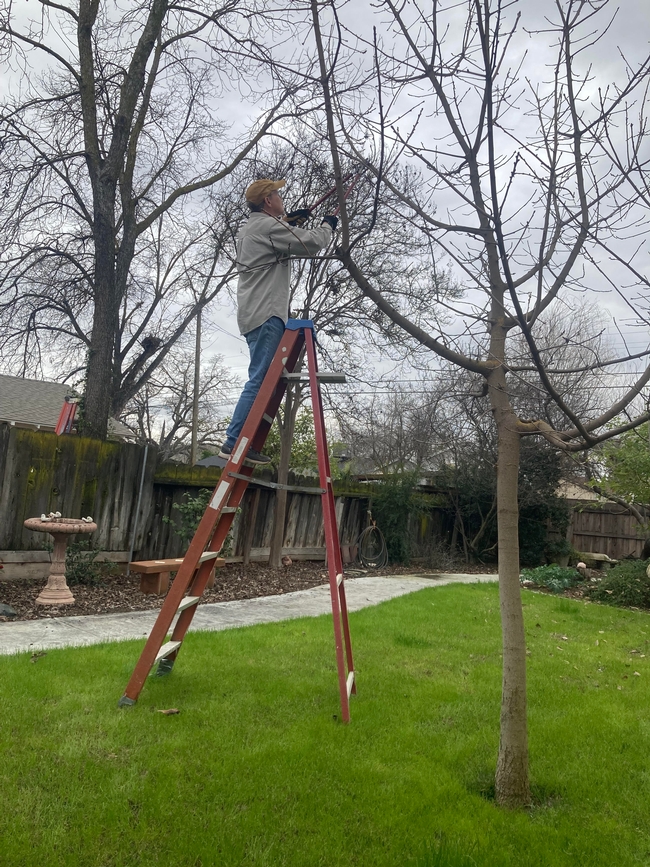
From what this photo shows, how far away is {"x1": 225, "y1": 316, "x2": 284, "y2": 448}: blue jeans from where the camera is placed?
394 centimetres

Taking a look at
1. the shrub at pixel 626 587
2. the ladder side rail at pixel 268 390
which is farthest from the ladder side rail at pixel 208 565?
the shrub at pixel 626 587

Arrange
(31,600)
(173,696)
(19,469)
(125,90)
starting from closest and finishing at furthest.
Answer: (173,696), (31,600), (19,469), (125,90)

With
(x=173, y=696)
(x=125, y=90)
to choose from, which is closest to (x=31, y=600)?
(x=173, y=696)

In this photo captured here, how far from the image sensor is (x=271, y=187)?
390 cm

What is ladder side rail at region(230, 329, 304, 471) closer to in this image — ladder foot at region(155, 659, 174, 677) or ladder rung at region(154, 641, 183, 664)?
ladder rung at region(154, 641, 183, 664)

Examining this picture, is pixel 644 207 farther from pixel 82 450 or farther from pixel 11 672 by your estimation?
pixel 82 450

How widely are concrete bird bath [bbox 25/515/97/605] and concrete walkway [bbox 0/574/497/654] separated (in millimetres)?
569

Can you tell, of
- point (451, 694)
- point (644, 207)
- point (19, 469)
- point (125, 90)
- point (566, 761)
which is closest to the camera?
point (644, 207)

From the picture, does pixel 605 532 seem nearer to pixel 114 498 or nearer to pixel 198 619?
pixel 114 498

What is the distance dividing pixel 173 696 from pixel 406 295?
7.72 m

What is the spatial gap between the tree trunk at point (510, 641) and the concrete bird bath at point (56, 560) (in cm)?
496

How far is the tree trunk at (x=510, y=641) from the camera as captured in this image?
2779 mm

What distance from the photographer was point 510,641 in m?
2.86

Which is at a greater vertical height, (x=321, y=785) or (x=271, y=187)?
(x=271, y=187)
